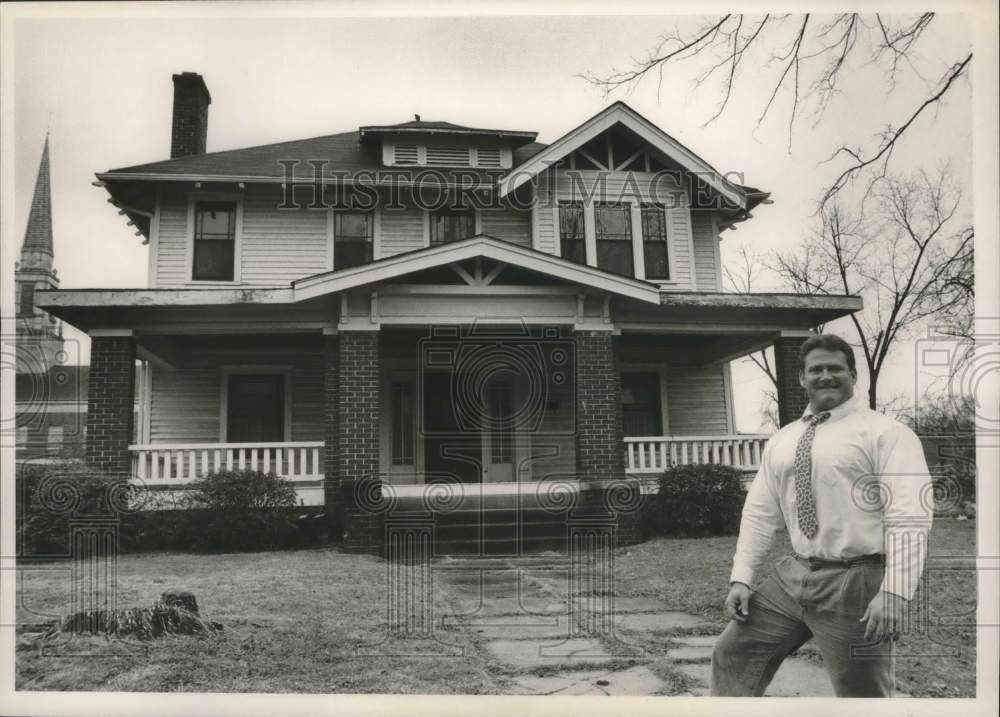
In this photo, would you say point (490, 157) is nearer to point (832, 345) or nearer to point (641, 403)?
point (641, 403)

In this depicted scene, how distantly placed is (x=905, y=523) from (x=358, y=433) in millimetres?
6051

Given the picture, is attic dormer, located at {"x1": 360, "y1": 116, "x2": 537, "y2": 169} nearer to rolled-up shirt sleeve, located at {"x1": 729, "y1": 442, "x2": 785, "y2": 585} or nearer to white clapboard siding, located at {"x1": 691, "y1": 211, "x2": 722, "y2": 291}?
white clapboard siding, located at {"x1": 691, "y1": 211, "x2": 722, "y2": 291}

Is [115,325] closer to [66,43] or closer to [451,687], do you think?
[66,43]

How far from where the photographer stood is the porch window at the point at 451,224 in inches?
425

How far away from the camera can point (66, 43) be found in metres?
6.27

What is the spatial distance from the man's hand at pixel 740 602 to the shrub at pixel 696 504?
453 cm

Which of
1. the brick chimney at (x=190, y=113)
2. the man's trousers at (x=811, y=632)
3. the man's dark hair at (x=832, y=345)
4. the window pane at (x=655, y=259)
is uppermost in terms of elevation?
the brick chimney at (x=190, y=113)

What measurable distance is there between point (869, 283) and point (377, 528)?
17.6 ft

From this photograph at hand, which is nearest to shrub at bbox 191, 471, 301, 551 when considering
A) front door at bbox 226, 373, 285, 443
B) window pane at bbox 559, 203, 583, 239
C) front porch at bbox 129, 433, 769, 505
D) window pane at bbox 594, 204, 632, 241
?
front porch at bbox 129, 433, 769, 505

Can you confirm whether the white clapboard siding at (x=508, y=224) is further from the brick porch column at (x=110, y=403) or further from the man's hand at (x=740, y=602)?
the man's hand at (x=740, y=602)

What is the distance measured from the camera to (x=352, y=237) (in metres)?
10.6

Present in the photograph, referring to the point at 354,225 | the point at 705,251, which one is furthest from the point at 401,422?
the point at 705,251

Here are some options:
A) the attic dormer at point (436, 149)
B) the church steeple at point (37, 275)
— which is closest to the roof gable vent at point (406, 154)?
the attic dormer at point (436, 149)

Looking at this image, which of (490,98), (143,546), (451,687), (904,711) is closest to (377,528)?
(143,546)
